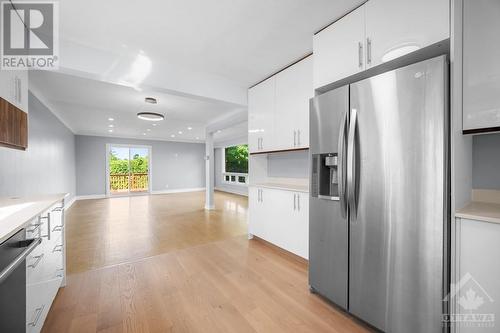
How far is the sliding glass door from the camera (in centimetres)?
912

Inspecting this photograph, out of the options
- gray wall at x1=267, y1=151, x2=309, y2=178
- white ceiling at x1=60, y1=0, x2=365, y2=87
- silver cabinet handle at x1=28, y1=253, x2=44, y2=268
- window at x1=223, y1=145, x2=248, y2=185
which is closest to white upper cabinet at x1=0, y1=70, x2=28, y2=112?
white ceiling at x1=60, y1=0, x2=365, y2=87

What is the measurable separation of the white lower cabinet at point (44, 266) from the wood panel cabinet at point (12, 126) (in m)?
0.66

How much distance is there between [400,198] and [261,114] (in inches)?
93.3

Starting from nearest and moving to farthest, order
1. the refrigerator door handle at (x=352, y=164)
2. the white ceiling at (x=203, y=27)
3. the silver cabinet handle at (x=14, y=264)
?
the silver cabinet handle at (x=14, y=264) < the refrigerator door handle at (x=352, y=164) < the white ceiling at (x=203, y=27)

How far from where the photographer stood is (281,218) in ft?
9.31

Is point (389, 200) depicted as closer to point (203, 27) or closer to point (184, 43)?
point (203, 27)

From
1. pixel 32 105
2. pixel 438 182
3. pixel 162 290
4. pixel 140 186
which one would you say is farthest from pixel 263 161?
pixel 140 186

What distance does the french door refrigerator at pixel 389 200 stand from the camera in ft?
3.99

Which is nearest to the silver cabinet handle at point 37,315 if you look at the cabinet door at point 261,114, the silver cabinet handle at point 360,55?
the cabinet door at point 261,114

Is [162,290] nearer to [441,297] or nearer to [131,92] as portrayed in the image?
[441,297]

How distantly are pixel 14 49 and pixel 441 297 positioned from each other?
3.72 metres

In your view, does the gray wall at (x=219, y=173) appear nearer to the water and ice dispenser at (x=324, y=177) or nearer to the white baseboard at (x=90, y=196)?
the white baseboard at (x=90, y=196)

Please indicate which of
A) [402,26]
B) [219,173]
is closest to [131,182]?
[219,173]

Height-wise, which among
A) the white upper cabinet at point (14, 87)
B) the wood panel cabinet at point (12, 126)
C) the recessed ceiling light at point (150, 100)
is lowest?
the wood panel cabinet at point (12, 126)
